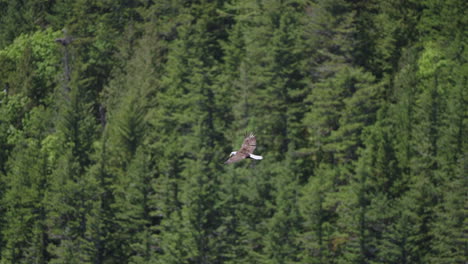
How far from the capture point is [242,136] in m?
80.1

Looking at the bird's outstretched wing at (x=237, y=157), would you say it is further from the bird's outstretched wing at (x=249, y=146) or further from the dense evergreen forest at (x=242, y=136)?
the dense evergreen forest at (x=242, y=136)

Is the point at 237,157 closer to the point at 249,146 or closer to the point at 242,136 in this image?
the point at 249,146

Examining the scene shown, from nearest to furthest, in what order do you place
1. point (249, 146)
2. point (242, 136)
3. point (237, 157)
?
point (237, 157), point (249, 146), point (242, 136)

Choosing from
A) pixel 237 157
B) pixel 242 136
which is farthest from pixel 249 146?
pixel 242 136

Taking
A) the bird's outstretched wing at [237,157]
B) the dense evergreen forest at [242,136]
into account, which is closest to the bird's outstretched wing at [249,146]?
the bird's outstretched wing at [237,157]

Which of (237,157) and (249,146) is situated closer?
(237,157)

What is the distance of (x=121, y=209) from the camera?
262ft

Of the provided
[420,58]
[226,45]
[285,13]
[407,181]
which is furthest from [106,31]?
[407,181]

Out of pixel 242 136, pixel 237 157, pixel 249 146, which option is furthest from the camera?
pixel 242 136

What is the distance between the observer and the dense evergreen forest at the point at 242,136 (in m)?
73.5

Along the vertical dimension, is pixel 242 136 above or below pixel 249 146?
below

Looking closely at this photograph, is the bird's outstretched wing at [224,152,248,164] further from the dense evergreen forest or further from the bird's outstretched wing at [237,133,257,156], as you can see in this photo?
the dense evergreen forest

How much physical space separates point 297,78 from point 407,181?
16.2 m

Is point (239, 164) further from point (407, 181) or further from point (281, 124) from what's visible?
point (407, 181)
